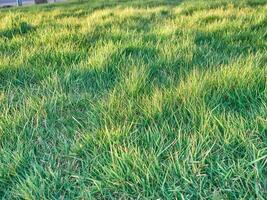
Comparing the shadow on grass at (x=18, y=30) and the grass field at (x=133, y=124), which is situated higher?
the shadow on grass at (x=18, y=30)

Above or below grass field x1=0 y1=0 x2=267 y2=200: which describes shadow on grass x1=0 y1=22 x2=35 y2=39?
above

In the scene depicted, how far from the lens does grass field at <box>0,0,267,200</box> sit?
4.38ft

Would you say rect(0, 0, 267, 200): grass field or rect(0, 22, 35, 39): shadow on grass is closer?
rect(0, 0, 267, 200): grass field

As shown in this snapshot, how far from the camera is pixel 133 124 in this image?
5.70ft

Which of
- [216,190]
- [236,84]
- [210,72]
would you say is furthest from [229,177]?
[210,72]

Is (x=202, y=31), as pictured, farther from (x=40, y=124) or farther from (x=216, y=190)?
(x=216, y=190)

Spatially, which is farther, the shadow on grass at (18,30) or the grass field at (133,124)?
the shadow on grass at (18,30)

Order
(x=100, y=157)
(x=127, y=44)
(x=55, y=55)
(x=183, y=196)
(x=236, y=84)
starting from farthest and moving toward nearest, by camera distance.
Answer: (x=127, y=44), (x=55, y=55), (x=236, y=84), (x=100, y=157), (x=183, y=196)

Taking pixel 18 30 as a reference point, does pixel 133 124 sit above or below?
below

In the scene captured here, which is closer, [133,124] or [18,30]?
[133,124]

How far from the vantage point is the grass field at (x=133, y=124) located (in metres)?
1.33

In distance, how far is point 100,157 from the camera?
150 centimetres

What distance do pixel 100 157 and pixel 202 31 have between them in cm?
255

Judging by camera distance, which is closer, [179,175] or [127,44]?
[179,175]
